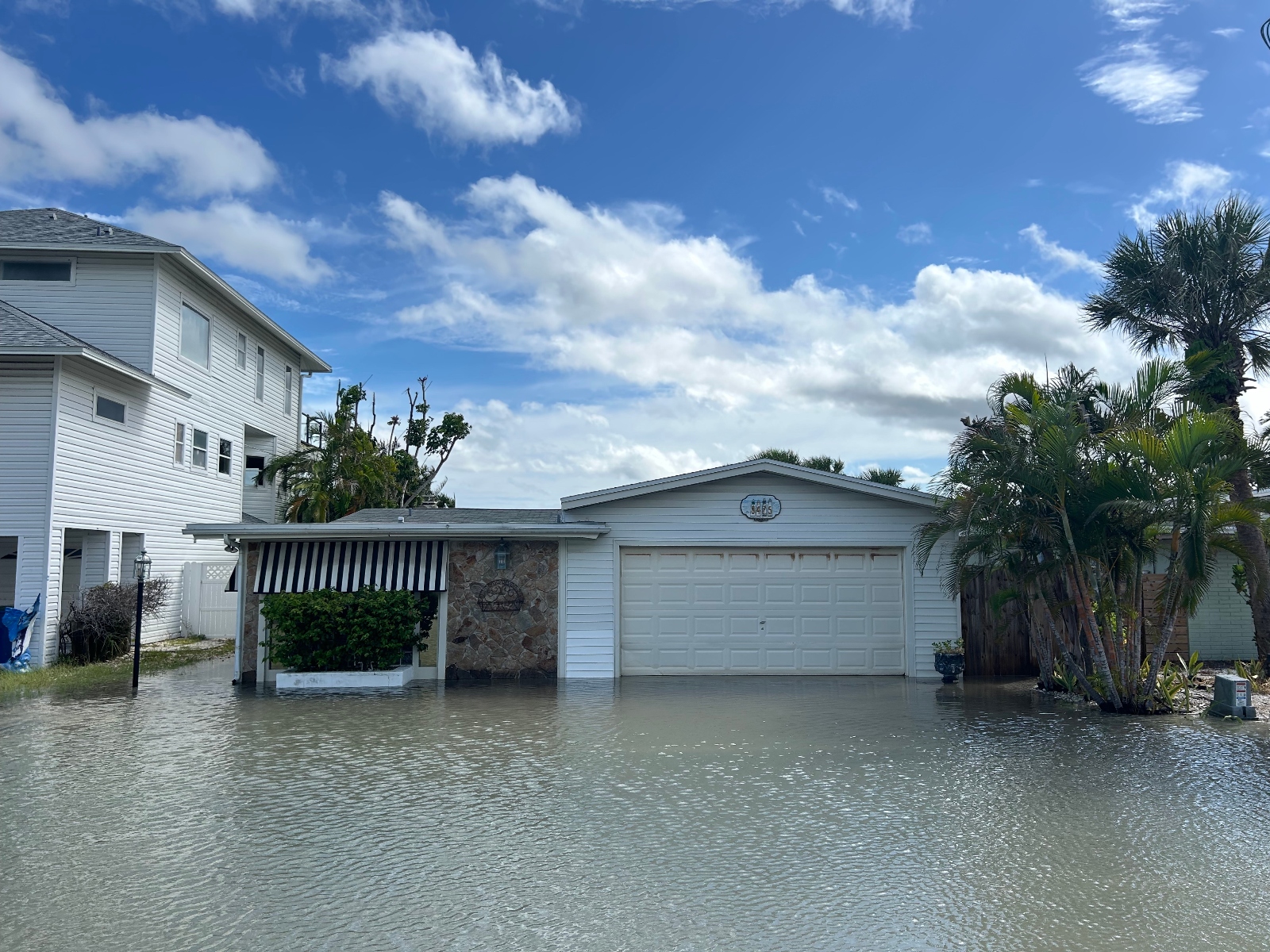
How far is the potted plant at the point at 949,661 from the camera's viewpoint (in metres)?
16.1

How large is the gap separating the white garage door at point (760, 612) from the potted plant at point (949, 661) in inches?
30.6

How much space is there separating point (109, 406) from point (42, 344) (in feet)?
8.69

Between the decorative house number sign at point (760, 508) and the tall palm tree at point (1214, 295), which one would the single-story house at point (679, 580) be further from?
the tall palm tree at point (1214, 295)

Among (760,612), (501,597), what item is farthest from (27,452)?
(760,612)

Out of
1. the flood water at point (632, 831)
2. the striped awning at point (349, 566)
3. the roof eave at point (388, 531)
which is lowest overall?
the flood water at point (632, 831)

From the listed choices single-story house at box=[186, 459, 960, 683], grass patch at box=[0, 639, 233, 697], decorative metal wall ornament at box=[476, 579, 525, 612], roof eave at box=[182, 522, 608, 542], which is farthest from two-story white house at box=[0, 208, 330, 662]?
decorative metal wall ornament at box=[476, 579, 525, 612]

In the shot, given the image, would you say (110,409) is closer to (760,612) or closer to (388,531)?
(388,531)

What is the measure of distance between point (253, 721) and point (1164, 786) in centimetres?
1008

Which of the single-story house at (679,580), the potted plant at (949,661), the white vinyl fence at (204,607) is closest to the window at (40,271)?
the white vinyl fence at (204,607)

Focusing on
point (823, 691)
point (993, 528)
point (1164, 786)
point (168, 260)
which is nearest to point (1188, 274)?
point (993, 528)

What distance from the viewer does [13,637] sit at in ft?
55.1

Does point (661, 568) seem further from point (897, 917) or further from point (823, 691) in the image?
point (897, 917)

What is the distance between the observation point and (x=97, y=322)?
2155 centimetres

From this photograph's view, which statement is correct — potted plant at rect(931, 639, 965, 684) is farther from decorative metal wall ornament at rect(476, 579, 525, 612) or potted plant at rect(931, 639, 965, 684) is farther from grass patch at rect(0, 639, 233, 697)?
grass patch at rect(0, 639, 233, 697)
